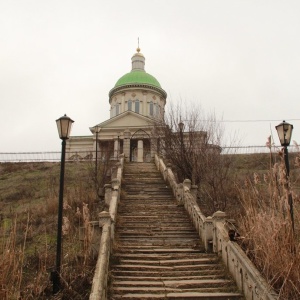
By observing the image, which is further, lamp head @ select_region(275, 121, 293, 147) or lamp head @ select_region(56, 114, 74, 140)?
lamp head @ select_region(56, 114, 74, 140)

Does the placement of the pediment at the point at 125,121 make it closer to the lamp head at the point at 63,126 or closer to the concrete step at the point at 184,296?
the lamp head at the point at 63,126

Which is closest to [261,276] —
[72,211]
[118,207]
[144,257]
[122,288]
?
[122,288]

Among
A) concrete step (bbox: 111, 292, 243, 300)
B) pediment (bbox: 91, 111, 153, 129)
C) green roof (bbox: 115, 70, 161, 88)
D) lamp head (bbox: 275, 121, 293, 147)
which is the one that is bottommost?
concrete step (bbox: 111, 292, 243, 300)

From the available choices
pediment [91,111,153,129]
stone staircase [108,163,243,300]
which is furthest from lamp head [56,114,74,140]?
pediment [91,111,153,129]

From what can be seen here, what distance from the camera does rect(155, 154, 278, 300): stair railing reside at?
6.91m

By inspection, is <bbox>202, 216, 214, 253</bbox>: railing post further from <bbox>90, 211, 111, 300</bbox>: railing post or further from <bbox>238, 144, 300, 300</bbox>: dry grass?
<bbox>238, 144, 300, 300</bbox>: dry grass

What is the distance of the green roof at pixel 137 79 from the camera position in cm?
5056

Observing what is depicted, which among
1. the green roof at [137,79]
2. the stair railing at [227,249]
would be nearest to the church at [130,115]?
the green roof at [137,79]

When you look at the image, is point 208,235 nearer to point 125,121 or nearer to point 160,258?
point 160,258

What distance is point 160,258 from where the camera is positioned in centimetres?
1020

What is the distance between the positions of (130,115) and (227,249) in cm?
3716

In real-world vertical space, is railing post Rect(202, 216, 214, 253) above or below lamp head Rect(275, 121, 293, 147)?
Result: below

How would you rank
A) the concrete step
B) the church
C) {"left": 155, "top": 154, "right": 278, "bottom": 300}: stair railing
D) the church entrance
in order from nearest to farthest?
{"left": 155, "top": 154, "right": 278, "bottom": 300}: stair railing, the concrete step, the church entrance, the church

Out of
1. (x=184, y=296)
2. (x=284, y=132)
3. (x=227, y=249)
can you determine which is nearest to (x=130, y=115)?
(x=284, y=132)
